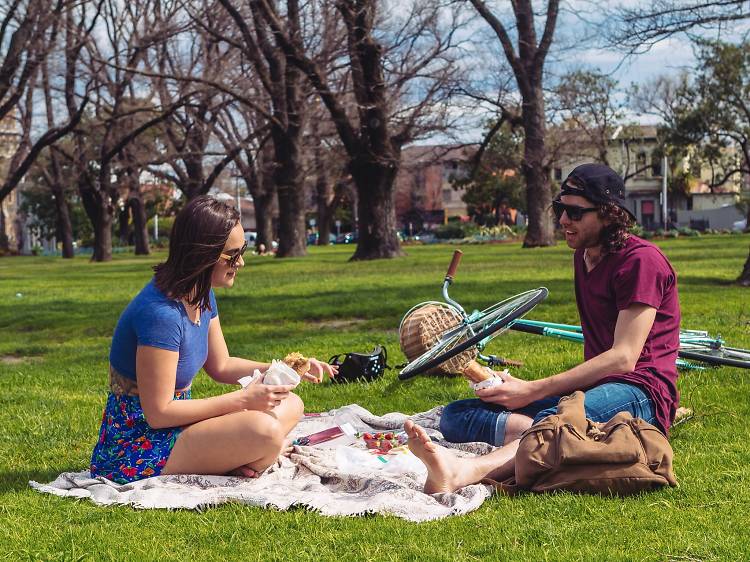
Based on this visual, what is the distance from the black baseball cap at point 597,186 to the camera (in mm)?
4566

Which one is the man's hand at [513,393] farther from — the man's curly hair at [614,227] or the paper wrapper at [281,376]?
the paper wrapper at [281,376]

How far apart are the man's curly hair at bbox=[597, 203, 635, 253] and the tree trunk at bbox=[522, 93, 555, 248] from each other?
28201mm

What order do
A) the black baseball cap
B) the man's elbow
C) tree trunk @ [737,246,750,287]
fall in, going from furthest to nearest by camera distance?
tree trunk @ [737,246,750,287], the black baseball cap, the man's elbow

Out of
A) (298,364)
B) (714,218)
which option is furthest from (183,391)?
(714,218)

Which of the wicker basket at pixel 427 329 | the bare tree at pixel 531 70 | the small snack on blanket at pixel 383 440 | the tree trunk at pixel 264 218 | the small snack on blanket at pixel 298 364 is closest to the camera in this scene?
the small snack on blanket at pixel 298 364

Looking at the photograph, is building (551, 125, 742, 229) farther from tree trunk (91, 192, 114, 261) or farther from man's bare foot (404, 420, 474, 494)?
man's bare foot (404, 420, 474, 494)

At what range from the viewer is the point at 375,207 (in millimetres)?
26609

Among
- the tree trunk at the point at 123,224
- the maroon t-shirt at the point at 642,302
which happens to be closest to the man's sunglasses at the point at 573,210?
the maroon t-shirt at the point at 642,302

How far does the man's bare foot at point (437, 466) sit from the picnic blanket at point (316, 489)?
5 centimetres

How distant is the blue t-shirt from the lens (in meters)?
4.33

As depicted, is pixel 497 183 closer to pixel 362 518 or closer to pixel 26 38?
pixel 26 38

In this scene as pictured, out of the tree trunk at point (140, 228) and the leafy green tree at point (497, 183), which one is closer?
the tree trunk at point (140, 228)

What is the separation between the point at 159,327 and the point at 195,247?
378 mm

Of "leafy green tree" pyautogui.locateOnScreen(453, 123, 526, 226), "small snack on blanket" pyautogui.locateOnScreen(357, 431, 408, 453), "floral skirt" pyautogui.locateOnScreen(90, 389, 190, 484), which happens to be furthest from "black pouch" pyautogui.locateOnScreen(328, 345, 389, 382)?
"leafy green tree" pyautogui.locateOnScreen(453, 123, 526, 226)
